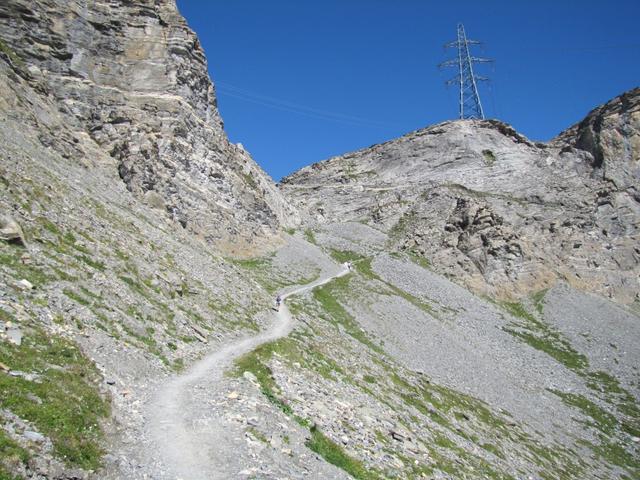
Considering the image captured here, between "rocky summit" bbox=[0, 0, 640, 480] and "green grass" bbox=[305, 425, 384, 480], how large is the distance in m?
0.12

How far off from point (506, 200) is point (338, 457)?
324 feet

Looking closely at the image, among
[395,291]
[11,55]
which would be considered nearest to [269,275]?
[395,291]

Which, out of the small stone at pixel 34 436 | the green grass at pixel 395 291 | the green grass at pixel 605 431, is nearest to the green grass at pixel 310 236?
the green grass at pixel 395 291

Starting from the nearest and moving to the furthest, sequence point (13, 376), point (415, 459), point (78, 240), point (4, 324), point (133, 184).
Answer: point (13, 376) → point (4, 324) → point (415, 459) → point (78, 240) → point (133, 184)

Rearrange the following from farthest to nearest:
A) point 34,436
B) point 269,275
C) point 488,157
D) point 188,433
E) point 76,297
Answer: point 488,157 → point 269,275 → point 76,297 → point 188,433 → point 34,436

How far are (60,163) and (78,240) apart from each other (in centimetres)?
2158

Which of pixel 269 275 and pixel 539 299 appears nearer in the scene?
pixel 269 275

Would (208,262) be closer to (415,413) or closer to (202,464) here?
(415,413)

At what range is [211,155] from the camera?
71875 mm

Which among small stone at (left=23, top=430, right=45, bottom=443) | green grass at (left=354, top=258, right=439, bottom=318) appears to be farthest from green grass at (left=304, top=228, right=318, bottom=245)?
small stone at (left=23, top=430, right=45, bottom=443)

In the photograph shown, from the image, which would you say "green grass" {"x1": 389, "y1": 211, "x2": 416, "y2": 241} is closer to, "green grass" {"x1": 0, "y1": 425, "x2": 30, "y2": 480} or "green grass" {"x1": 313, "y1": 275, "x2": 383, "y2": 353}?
"green grass" {"x1": 313, "y1": 275, "x2": 383, "y2": 353}

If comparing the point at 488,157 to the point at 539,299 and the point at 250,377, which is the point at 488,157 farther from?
the point at 250,377

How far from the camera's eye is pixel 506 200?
105 meters

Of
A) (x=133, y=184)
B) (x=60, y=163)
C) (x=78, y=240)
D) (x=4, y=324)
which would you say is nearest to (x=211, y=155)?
(x=133, y=184)
